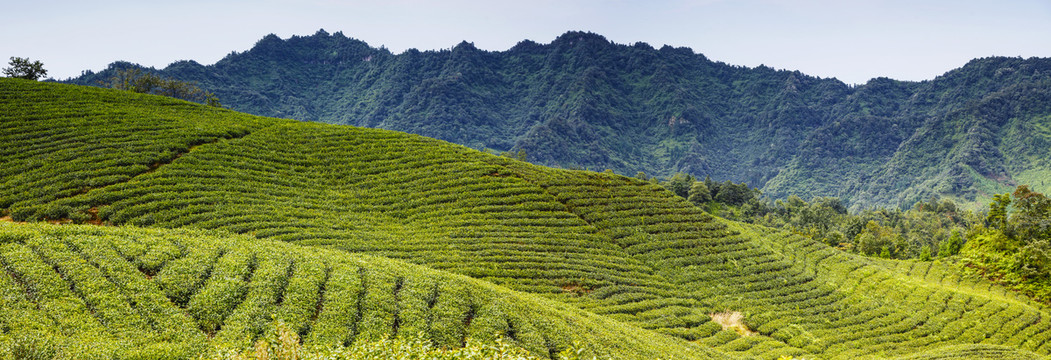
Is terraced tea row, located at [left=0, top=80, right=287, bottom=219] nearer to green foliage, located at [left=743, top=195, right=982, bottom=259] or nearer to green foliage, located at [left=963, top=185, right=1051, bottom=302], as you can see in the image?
green foliage, located at [left=963, top=185, right=1051, bottom=302]

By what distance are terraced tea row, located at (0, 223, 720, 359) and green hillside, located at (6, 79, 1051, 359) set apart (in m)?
0.07

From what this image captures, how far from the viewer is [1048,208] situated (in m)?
36.0

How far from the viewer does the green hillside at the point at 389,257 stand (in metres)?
13.2

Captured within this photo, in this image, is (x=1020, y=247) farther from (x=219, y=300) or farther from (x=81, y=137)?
(x=81, y=137)

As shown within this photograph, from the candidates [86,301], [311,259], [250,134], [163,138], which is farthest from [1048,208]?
[163,138]

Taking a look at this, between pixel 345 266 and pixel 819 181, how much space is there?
20832 cm

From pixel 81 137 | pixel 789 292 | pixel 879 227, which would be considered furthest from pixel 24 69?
pixel 879 227

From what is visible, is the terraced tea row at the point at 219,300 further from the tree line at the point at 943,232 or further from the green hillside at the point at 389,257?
the tree line at the point at 943,232

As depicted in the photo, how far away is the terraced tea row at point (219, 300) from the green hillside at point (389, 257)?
73mm

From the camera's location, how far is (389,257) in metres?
24.7

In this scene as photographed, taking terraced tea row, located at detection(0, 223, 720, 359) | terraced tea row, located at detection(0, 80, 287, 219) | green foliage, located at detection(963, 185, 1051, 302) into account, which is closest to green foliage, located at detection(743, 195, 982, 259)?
green foliage, located at detection(963, 185, 1051, 302)

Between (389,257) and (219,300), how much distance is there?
11543mm

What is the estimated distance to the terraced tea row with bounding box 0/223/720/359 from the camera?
1105 cm

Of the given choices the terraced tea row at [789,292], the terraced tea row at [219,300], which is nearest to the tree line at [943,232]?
the terraced tea row at [789,292]
